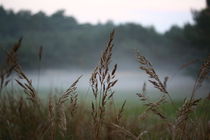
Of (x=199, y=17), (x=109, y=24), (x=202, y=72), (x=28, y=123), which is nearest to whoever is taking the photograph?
(x=202, y=72)

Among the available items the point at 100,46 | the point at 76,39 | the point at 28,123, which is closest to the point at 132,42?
the point at 100,46

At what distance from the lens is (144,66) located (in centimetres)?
151

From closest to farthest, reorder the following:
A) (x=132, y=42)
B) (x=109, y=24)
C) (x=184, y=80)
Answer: (x=184, y=80) < (x=132, y=42) < (x=109, y=24)

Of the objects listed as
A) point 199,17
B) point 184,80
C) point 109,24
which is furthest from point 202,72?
point 109,24

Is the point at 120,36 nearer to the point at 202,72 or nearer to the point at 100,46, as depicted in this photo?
the point at 100,46

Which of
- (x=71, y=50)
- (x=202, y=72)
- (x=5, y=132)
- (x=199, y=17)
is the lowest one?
(x=5, y=132)

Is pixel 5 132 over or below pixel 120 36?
below

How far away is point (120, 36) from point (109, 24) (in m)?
5.81

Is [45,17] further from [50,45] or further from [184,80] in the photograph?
[184,80]

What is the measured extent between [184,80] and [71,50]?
13671 mm

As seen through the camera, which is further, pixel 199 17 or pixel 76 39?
pixel 76 39

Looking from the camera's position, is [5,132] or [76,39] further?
[76,39]

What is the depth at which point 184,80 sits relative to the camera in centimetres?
2800

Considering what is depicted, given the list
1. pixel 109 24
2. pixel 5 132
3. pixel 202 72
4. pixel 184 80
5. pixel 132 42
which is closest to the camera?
pixel 202 72
